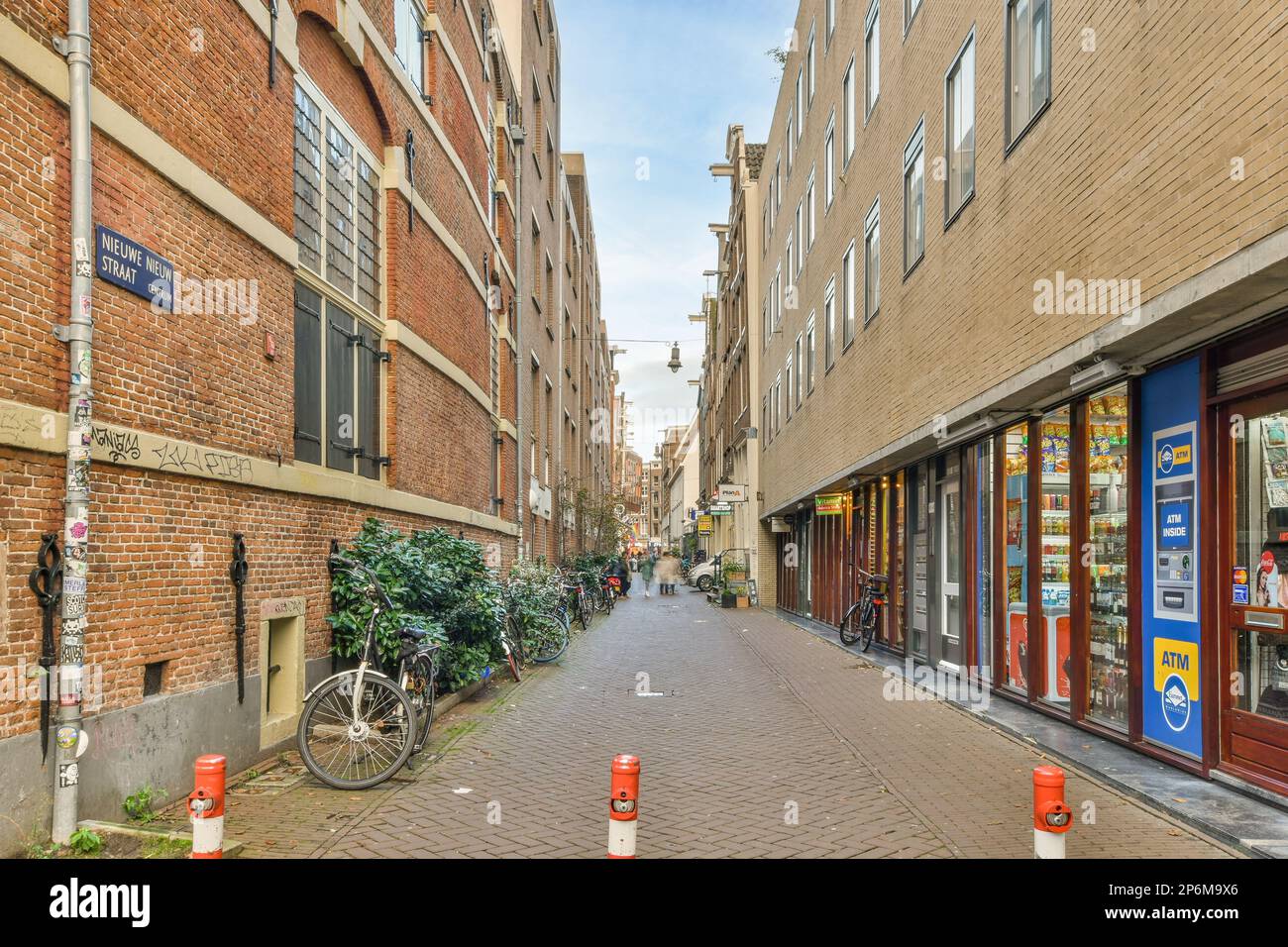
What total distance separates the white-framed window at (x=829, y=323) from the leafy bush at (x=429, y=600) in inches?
383

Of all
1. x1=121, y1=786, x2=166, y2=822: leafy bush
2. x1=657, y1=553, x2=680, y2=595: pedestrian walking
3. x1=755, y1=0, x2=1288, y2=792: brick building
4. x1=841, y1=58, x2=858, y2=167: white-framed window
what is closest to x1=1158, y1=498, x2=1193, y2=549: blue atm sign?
x1=755, y1=0, x2=1288, y2=792: brick building

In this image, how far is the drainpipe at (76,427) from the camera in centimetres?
507

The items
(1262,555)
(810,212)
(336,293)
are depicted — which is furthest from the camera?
(810,212)

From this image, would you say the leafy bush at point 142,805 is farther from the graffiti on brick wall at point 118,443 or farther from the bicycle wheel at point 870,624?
the bicycle wheel at point 870,624

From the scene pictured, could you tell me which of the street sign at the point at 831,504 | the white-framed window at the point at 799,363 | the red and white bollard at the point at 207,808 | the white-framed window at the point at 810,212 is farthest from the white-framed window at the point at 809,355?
the red and white bollard at the point at 207,808

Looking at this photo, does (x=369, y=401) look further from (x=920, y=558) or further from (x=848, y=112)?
(x=848, y=112)

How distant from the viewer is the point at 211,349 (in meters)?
6.92

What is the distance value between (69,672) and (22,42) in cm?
318

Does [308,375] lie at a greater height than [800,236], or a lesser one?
lesser

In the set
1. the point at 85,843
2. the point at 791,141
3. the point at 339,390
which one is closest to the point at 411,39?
the point at 339,390

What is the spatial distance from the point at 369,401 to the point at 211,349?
416 cm

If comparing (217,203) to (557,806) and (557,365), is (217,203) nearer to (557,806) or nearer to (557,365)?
(557,806)

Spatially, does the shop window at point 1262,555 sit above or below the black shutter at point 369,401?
below
